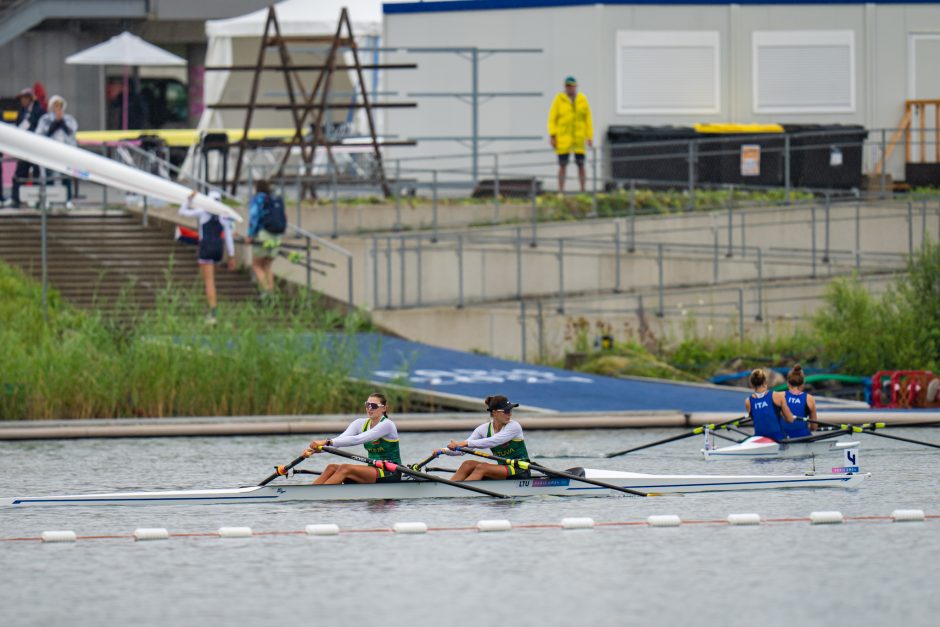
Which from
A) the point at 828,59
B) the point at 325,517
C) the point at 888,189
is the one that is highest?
the point at 828,59

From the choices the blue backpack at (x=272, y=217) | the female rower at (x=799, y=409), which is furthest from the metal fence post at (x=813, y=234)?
the female rower at (x=799, y=409)

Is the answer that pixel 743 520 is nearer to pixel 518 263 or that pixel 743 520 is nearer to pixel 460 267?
pixel 460 267

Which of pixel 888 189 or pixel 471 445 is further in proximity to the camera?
pixel 888 189

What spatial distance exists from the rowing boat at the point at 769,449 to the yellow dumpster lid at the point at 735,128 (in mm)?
15922

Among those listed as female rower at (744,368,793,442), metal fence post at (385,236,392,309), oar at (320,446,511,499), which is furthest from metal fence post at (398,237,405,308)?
oar at (320,446,511,499)

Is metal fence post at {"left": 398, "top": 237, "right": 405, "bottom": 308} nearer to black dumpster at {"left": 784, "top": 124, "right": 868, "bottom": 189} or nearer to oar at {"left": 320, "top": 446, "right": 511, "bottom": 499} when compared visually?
black dumpster at {"left": 784, "top": 124, "right": 868, "bottom": 189}

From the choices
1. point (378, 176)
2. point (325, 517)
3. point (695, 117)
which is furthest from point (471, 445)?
point (695, 117)

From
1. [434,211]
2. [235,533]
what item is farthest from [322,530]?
[434,211]

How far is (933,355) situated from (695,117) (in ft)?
38.6

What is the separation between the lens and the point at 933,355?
30078mm

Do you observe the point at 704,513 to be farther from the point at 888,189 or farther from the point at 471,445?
the point at 888,189

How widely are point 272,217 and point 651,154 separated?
9368 mm

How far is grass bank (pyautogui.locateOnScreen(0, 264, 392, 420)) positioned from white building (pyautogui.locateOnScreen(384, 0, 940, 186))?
1344 cm

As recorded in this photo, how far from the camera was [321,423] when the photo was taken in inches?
1021
